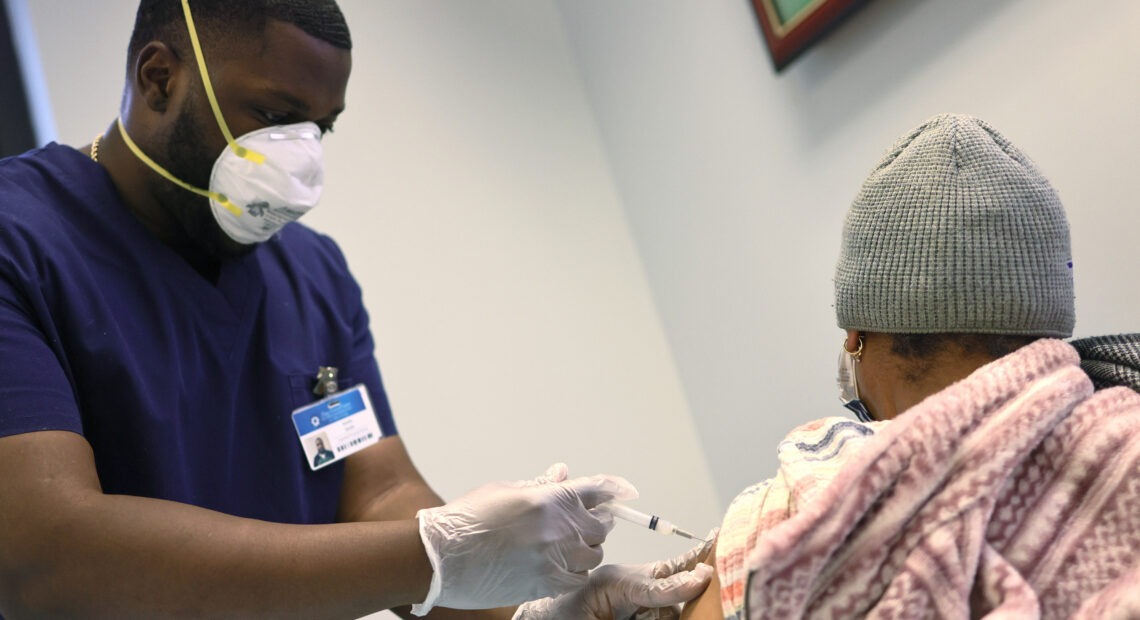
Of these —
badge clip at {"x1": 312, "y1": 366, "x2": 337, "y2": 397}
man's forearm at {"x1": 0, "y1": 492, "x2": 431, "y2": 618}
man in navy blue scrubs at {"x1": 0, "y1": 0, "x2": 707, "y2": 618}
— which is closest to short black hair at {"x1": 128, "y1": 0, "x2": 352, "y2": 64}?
man in navy blue scrubs at {"x1": 0, "y1": 0, "x2": 707, "y2": 618}

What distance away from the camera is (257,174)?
138 centimetres

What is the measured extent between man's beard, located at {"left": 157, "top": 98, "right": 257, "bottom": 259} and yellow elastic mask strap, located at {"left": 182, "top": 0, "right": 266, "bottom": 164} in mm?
32

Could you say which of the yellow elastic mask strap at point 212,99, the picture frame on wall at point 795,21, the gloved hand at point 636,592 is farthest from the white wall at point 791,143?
the yellow elastic mask strap at point 212,99

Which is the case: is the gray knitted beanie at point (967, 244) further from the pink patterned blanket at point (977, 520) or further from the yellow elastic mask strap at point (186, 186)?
the yellow elastic mask strap at point (186, 186)

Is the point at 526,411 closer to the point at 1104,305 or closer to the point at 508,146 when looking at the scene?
the point at 508,146

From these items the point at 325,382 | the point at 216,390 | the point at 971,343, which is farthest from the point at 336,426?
the point at 971,343

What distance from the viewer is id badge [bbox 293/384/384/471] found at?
1.51 m

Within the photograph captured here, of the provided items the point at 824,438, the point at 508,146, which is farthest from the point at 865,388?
the point at 508,146

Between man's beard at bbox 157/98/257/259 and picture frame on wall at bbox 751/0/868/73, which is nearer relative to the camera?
man's beard at bbox 157/98/257/259

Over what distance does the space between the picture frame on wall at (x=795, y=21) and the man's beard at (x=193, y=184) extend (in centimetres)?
112

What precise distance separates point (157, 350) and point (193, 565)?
411mm

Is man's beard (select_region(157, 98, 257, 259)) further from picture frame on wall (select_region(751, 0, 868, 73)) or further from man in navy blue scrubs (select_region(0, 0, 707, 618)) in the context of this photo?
picture frame on wall (select_region(751, 0, 868, 73))

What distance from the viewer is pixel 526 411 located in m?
2.32

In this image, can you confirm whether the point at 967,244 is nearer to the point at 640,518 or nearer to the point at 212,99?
the point at 640,518
